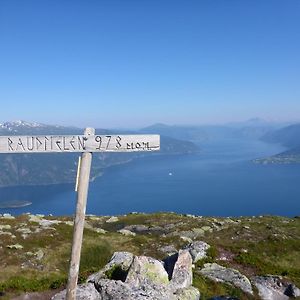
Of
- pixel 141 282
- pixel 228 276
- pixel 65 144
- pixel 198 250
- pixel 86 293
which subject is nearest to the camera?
pixel 65 144

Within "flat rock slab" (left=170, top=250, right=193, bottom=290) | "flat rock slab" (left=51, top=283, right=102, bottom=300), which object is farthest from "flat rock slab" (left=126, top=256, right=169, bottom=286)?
"flat rock slab" (left=51, top=283, right=102, bottom=300)

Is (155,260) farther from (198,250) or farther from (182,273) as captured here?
(198,250)

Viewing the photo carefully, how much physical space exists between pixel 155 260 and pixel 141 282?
7.51 ft

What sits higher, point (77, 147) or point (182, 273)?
point (77, 147)

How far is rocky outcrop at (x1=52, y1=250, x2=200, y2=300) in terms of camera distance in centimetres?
1877

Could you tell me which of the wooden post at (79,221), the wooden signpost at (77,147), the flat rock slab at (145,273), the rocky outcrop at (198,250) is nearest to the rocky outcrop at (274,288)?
the rocky outcrop at (198,250)

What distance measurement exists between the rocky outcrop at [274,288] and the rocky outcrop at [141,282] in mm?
6329

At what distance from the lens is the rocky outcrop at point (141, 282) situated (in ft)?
61.6

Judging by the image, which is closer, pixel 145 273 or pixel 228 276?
pixel 145 273

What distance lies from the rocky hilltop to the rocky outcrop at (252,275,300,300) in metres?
0.07

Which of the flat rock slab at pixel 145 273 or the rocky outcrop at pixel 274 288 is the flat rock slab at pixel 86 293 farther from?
the rocky outcrop at pixel 274 288

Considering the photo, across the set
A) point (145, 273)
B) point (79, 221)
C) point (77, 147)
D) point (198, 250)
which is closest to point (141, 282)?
point (145, 273)

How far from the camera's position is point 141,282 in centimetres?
1998

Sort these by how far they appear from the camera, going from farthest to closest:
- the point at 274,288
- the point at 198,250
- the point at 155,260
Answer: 1. the point at 198,250
2. the point at 274,288
3. the point at 155,260
